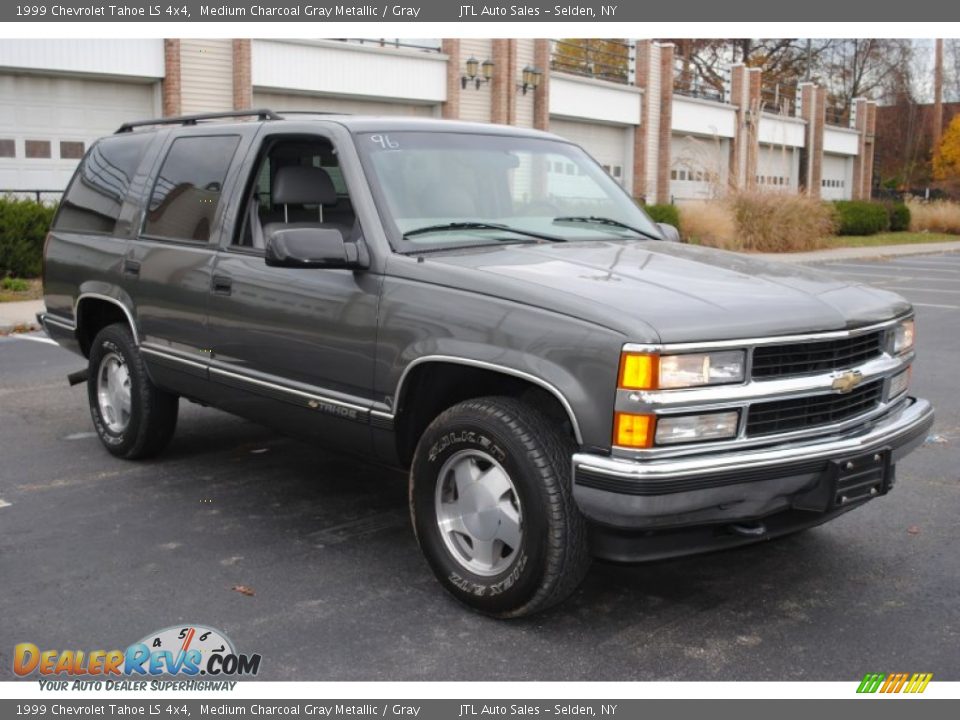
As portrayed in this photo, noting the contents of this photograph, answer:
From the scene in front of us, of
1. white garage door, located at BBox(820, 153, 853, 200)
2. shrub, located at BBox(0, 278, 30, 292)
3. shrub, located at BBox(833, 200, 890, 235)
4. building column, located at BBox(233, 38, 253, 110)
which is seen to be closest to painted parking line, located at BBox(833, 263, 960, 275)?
shrub, located at BBox(833, 200, 890, 235)

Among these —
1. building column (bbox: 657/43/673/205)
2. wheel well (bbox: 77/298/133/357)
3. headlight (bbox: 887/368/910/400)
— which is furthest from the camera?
building column (bbox: 657/43/673/205)

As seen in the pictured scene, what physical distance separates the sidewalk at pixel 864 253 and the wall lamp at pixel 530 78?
840cm

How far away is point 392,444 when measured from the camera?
15.4ft

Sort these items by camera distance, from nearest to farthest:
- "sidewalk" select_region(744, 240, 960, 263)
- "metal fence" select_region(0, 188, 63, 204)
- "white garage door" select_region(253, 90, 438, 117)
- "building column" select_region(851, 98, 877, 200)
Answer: "metal fence" select_region(0, 188, 63, 204) < "white garage door" select_region(253, 90, 438, 117) < "sidewalk" select_region(744, 240, 960, 263) < "building column" select_region(851, 98, 877, 200)

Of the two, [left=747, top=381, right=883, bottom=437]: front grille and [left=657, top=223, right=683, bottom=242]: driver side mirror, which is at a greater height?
[left=657, top=223, right=683, bottom=242]: driver side mirror

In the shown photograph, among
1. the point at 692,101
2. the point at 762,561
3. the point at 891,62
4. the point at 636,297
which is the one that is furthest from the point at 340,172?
the point at 891,62

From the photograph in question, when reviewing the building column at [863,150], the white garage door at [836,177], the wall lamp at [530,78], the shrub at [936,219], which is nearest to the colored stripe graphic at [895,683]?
the wall lamp at [530,78]

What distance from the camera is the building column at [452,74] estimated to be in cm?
2925

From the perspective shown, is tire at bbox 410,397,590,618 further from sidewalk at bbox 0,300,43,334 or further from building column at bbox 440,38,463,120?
building column at bbox 440,38,463,120

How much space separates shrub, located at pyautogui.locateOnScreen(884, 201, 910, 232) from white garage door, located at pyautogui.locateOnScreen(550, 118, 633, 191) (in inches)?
396

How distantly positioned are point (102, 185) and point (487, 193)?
9.19 ft

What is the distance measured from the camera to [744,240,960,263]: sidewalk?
86.9ft

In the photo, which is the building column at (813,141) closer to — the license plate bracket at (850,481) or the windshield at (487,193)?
the windshield at (487,193)
